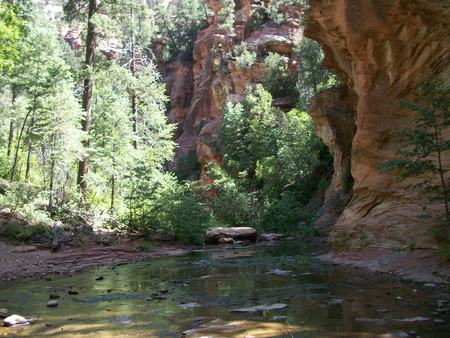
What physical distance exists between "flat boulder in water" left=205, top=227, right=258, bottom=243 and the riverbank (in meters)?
6.39

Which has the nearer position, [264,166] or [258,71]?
[264,166]

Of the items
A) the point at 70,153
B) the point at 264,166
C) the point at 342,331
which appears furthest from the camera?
the point at 264,166

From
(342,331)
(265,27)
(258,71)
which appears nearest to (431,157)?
(342,331)

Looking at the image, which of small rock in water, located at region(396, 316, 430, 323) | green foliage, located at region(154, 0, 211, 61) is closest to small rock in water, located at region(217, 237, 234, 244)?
small rock in water, located at region(396, 316, 430, 323)

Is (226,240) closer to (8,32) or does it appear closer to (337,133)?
(337,133)

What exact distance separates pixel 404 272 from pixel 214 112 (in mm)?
51987

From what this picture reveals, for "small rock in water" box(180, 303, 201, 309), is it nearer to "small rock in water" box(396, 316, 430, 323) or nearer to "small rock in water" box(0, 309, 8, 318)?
"small rock in water" box(0, 309, 8, 318)

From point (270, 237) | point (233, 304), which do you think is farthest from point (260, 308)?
point (270, 237)

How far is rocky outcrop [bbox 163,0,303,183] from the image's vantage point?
181 feet

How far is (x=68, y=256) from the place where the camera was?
1525 centimetres

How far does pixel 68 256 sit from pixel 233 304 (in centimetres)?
894

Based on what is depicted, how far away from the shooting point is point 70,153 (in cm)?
2019

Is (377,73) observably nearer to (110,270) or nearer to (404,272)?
(404,272)

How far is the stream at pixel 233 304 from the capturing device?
621 centimetres
